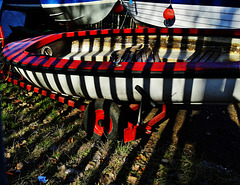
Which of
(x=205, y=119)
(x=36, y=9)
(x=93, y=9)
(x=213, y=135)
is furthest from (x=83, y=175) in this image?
(x=36, y=9)

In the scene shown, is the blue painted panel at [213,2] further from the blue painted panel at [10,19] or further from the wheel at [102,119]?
the blue painted panel at [10,19]

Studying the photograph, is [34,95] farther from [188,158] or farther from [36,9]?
[36,9]

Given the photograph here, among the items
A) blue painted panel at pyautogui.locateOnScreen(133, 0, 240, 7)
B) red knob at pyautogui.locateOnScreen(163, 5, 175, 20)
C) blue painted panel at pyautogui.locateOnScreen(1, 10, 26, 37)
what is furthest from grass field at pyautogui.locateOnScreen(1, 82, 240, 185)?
blue painted panel at pyautogui.locateOnScreen(1, 10, 26, 37)

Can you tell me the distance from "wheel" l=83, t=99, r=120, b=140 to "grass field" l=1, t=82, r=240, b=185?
124 mm

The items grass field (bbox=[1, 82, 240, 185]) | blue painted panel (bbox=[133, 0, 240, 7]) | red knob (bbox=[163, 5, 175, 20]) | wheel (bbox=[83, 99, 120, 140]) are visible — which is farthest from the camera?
red knob (bbox=[163, 5, 175, 20])

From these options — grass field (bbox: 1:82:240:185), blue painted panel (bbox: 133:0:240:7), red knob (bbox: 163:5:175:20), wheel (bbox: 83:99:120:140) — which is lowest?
grass field (bbox: 1:82:240:185)

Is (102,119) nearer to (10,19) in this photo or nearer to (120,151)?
(120,151)

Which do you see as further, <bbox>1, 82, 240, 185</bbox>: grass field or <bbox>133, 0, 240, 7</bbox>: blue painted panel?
<bbox>133, 0, 240, 7</bbox>: blue painted panel

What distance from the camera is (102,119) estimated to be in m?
3.03

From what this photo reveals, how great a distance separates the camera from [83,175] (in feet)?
8.06

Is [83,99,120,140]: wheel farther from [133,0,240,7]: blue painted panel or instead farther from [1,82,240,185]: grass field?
[133,0,240,7]: blue painted panel

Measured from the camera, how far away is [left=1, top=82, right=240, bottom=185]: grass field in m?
2.42

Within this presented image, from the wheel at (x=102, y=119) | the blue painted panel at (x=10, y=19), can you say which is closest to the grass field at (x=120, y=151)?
the wheel at (x=102, y=119)

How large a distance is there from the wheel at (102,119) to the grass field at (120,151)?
0.41 ft
